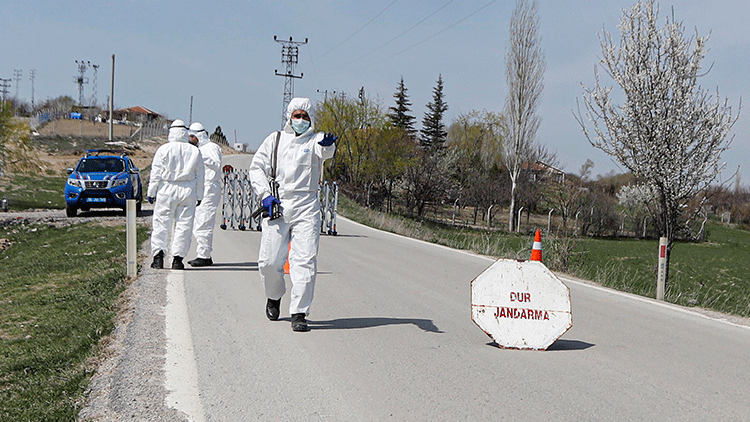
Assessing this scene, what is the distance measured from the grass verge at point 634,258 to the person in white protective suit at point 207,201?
262 inches

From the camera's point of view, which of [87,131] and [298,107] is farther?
[87,131]

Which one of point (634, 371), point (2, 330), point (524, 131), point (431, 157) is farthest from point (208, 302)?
point (524, 131)

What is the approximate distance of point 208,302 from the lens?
7984mm

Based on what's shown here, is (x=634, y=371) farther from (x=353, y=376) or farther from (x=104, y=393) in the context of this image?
(x=104, y=393)

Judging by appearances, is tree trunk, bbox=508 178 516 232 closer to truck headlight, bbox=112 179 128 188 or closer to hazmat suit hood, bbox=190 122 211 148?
truck headlight, bbox=112 179 128 188

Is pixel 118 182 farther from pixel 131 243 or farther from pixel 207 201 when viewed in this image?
pixel 131 243

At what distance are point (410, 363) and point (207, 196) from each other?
6.84m

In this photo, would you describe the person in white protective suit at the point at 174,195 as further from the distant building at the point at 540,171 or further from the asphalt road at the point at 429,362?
the distant building at the point at 540,171

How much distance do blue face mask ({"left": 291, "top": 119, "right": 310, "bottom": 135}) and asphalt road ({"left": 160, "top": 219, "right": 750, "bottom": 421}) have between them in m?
1.92

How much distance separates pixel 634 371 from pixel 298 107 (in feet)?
12.6

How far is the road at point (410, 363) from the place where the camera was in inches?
181

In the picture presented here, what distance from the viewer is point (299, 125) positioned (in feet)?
22.6

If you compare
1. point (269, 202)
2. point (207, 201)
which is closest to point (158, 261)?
point (207, 201)

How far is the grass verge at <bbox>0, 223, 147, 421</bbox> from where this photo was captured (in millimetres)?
4811
